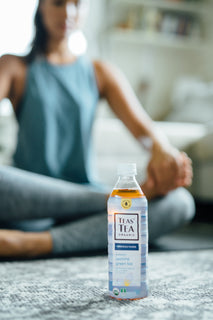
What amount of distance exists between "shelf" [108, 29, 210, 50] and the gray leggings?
7.67 ft

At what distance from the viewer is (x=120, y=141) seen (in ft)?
6.97

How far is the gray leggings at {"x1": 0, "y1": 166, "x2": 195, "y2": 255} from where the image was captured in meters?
1.14

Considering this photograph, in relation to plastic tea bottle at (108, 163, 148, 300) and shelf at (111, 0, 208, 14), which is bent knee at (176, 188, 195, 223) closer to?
plastic tea bottle at (108, 163, 148, 300)

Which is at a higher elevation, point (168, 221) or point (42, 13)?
point (42, 13)

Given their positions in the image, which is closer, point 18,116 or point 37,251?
point 37,251

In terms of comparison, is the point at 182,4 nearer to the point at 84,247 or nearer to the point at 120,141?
the point at 120,141

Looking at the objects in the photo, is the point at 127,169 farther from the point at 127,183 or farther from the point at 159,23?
the point at 159,23

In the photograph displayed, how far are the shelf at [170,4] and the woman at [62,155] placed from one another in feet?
6.72

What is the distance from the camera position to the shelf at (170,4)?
3.39m

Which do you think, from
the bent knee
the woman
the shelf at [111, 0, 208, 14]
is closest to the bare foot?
the woman

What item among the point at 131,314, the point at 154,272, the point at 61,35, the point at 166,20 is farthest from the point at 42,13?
the point at 166,20

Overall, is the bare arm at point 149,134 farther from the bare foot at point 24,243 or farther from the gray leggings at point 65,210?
the bare foot at point 24,243

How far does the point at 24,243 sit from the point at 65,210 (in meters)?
0.16

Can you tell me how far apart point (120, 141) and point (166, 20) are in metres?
1.77
